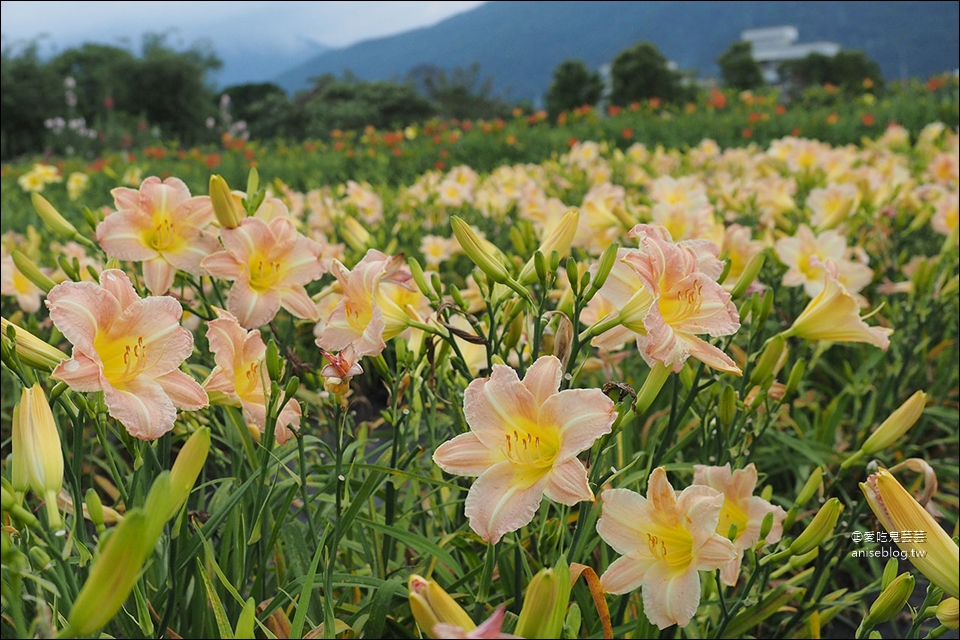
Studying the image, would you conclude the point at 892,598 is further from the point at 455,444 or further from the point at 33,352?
the point at 33,352

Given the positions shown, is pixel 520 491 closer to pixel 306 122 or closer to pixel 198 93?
pixel 306 122

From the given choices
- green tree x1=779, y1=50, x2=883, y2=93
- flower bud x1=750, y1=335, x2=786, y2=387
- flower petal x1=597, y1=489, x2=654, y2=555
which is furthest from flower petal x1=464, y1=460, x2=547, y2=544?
green tree x1=779, y1=50, x2=883, y2=93

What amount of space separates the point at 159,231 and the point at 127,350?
49 cm

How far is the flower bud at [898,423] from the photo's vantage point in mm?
1214

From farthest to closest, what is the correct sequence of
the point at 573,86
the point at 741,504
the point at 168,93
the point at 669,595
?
1. the point at 573,86
2. the point at 168,93
3. the point at 741,504
4. the point at 669,595

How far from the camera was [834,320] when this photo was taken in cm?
141

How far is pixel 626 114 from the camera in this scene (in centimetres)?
1119

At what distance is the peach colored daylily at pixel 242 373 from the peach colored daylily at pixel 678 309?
519 mm

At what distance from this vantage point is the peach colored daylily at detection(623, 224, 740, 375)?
0.98 m

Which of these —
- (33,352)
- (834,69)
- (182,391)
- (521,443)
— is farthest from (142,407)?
(834,69)

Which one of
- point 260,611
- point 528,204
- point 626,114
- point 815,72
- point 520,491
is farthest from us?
point 815,72

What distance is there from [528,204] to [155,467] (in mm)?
2352

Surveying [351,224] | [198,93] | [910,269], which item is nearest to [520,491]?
[351,224]

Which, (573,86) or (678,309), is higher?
(573,86)
